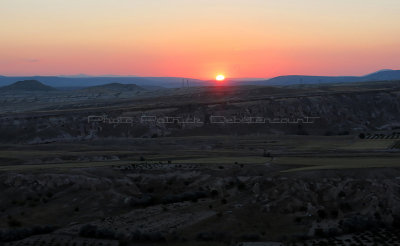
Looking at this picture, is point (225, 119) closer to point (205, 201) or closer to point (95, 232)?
point (205, 201)

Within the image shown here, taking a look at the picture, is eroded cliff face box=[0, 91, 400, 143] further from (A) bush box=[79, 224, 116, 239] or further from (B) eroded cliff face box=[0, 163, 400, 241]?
(A) bush box=[79, 224, 116, 239]

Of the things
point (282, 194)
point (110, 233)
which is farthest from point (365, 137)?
point (110, 233)

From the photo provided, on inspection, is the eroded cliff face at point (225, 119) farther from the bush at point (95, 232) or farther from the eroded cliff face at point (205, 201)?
the bush at point (95, 232)

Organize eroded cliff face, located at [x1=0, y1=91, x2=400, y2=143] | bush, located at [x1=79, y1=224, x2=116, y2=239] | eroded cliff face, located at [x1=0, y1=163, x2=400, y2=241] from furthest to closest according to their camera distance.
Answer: eroded cliff face, located at [x1=0, y1=91, x2=400, y2=143] < eroded cliff face, located at [x1=0, y1=163, x2=400, y2=241] < bush, located at [x1=79, y1=224, x2=116, y2=239]

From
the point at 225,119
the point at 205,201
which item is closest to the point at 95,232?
the point at 205,201

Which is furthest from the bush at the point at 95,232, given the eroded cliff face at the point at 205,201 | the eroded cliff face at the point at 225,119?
the eroded cliff face at the point at 225,119

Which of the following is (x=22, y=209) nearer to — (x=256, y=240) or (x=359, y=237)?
(x=256, y=240)

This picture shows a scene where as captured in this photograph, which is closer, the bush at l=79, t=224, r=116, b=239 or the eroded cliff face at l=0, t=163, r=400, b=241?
the bush at l=79, t=224, r=116, b=239

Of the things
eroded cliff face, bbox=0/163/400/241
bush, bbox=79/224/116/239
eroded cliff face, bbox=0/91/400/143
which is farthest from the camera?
eroded cliff face, bbox=0/91/400/143

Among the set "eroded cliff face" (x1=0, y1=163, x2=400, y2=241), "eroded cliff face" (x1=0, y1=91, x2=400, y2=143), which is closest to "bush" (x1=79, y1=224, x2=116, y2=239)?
"eroded cliff face" (x1=0, y1=163, x2=400, y2=241)
